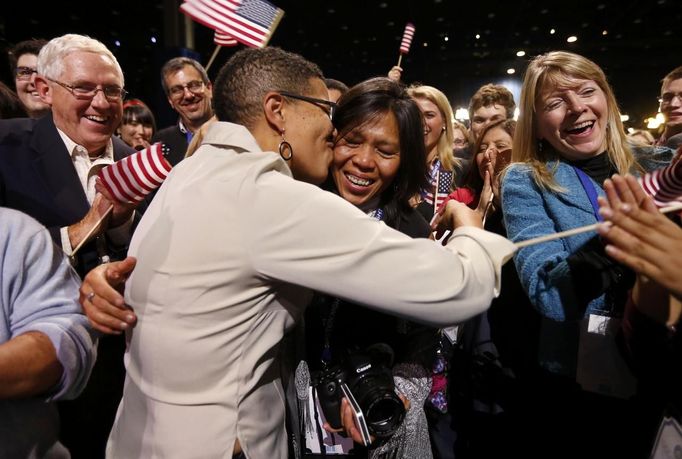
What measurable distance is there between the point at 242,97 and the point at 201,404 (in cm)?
93

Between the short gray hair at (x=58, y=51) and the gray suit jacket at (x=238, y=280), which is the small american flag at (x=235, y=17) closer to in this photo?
the short gray hair at (x=58, y=51)

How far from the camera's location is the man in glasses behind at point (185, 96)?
3.86 meters

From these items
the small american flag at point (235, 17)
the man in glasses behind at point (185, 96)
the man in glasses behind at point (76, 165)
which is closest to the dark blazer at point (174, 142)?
the man in glasses behind at point (185, 96)

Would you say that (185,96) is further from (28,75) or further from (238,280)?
(238,280)

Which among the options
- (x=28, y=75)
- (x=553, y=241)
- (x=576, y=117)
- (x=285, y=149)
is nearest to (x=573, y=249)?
(x=553, y=241)

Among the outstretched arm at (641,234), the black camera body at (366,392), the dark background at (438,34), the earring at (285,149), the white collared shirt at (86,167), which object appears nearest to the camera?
the outstretched arm at (641,234)

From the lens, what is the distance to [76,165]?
2.31 m

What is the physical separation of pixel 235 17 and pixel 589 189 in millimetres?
2956

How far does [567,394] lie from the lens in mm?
1632

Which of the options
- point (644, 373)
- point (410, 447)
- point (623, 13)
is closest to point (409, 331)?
point (410, 447)

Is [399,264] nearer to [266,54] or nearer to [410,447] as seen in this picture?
[266,54]

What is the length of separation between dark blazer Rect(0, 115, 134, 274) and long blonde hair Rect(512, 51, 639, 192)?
2.09 metres

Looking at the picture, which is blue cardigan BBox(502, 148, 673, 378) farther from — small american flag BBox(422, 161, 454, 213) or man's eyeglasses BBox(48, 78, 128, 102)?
man's eyeglasses BBox(48, 78, 128, 102)

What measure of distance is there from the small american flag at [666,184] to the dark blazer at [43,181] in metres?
2.34
